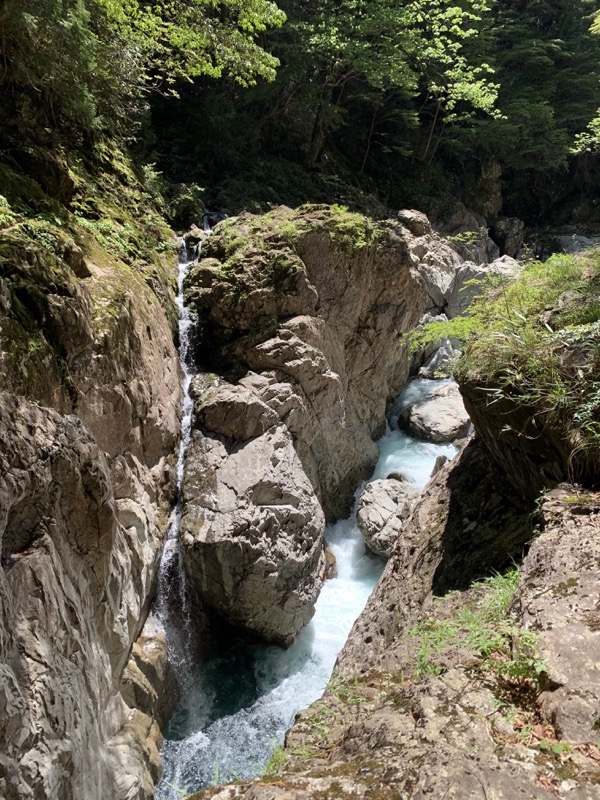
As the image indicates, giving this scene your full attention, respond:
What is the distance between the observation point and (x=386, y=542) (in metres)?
10.6

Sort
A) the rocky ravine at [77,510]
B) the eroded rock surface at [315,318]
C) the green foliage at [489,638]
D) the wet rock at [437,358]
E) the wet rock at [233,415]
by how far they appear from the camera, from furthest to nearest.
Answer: the wet rock at [437,358], the eroded rock surface at [315,318], the wet rock at [233,415], the rocky ravine at [77,510], the green foliage at [489,638]

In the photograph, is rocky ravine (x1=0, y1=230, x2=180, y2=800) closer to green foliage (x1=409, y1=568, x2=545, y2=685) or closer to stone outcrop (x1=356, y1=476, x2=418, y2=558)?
green foliage (x1=409, y1=568, x2=545, y2=685)

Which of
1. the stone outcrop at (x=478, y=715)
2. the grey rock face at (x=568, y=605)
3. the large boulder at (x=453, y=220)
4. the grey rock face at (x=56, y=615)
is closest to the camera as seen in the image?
the stone outcrop at (x=478, y=715)

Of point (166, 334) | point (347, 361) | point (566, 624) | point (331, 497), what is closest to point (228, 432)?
point (166, 334)

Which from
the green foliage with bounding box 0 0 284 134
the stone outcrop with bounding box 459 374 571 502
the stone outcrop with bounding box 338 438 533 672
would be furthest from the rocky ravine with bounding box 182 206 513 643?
the stone outcrop with bounding box 459 374 571 502

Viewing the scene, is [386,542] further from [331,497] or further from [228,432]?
[228,432]

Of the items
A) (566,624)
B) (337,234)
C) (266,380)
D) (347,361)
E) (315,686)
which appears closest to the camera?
(566,624)

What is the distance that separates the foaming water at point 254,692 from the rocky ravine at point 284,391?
55cm

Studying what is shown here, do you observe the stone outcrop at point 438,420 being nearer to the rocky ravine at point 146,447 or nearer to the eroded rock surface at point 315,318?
the rocky ravine at point 146,447

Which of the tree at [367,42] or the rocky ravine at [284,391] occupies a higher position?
the tree at [367,42]

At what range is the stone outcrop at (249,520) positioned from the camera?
820 centimetres

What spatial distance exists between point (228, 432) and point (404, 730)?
7.41 m

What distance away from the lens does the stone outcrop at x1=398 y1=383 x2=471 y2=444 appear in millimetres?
14234

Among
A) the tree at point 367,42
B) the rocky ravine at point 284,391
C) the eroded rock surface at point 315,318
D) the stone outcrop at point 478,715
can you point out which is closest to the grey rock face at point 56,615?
the stone outcrop at point 478,715
